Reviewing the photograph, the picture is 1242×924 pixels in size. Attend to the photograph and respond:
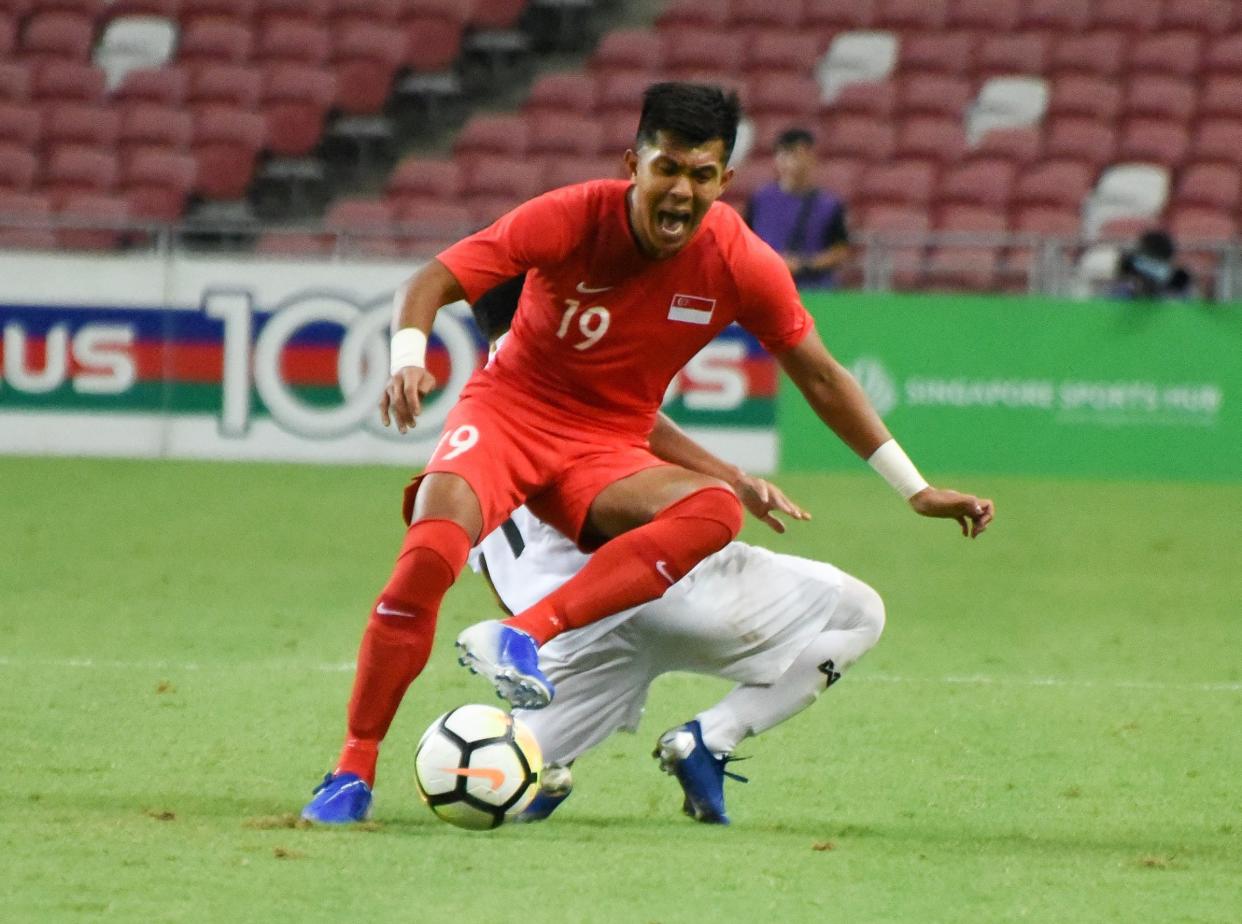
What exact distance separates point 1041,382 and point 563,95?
18.9 ft

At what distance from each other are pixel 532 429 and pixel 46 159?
490 inches

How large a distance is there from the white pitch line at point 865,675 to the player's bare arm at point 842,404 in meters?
1.96

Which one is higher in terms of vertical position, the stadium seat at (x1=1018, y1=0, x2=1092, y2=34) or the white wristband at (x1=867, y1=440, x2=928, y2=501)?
the stadium seat at (x1=1018, y1=0, x2=1092, y2=34)

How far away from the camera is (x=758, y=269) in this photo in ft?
15.7

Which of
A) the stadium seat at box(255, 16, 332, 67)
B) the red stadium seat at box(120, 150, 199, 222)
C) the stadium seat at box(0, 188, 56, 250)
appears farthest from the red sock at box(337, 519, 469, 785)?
the stadium seat at box(255, 16, 332, 67)

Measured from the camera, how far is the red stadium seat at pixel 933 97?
649 inches

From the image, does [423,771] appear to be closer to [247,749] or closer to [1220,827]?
[247,749]

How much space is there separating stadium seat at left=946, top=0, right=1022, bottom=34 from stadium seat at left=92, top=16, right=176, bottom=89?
662cm

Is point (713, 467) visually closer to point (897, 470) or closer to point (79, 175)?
point (897, 470)

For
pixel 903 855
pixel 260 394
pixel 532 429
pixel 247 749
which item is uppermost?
pixel 532 429

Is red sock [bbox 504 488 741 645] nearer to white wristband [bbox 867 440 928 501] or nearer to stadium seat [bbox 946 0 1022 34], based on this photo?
white wristband [bbox 867 440 928 501]

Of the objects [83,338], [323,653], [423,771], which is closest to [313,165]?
[83,338]

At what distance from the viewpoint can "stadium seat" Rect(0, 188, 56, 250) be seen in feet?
44.6

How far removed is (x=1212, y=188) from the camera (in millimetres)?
15578
